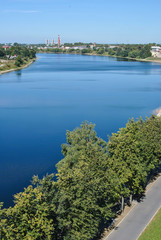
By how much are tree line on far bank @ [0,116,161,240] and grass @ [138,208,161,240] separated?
1643 millimetres

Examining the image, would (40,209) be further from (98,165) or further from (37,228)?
(98,165)

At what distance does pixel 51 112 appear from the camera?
120 ft

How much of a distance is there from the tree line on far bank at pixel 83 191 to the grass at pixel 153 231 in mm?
1643

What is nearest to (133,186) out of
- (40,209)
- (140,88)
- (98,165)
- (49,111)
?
(98,165)

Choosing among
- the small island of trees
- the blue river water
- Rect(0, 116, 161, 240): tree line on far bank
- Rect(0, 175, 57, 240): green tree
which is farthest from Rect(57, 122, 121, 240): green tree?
the small island of trees

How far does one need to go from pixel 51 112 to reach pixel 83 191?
26085 mm

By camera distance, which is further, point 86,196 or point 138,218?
point 138,218

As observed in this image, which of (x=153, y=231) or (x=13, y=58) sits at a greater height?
(x=13, y=58)

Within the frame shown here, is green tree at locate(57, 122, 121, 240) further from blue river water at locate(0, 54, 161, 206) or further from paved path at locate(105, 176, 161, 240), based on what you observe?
blue river water at locate(0, 54, 161, 206)

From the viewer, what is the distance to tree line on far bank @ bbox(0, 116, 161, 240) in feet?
29.7

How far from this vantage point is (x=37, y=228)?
896 cm

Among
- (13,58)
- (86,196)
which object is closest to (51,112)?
(86,196)

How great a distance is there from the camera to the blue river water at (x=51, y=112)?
2170 centimetres

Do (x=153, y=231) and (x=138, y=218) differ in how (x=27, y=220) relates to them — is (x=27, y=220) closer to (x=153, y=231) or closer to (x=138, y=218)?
(x=153, y=231)
